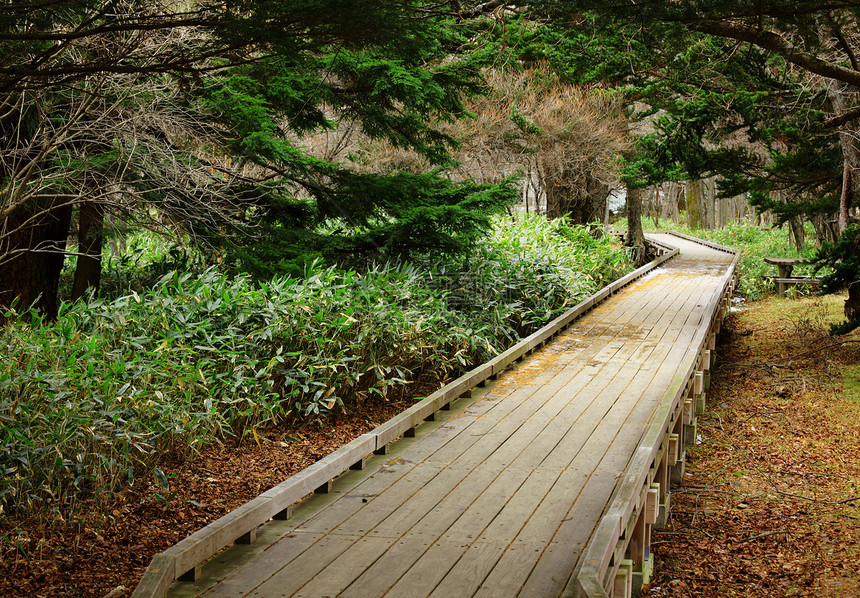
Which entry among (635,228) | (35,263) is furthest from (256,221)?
(635,228)

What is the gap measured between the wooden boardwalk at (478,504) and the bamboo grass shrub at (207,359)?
1406 millimetres

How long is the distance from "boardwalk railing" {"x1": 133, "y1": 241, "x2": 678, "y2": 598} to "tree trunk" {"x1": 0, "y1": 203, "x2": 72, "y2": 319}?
543 cm

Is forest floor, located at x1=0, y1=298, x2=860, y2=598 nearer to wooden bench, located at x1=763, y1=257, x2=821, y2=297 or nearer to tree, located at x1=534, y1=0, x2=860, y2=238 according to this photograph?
tree, located at x1=534, y1=0, x2=860, y2=238

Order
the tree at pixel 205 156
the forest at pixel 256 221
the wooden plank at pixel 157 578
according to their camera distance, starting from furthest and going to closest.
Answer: the tree at pixel 205 156, the forest at pixel 256 221, the wooden plank at pixel 157 578

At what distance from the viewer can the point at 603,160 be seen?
1883cm

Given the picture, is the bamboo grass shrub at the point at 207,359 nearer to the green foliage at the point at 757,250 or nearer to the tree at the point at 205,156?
the tree at the point at 205,156

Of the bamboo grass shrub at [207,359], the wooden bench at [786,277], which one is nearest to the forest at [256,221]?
the bamboo grass shrub at [207,359]

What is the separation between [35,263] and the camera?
10008 mm

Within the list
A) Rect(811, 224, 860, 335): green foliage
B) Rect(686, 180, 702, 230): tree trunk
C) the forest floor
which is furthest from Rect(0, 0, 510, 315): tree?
Rect(686, 180, 702, 230): tree trunk

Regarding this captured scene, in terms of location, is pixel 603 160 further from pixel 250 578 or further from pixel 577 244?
pixel 250 578

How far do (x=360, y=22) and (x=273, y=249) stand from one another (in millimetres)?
5760

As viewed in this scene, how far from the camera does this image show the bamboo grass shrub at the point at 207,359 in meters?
5.53

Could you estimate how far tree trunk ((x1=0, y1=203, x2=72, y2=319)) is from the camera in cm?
959

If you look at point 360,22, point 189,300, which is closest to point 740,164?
point 189,300
